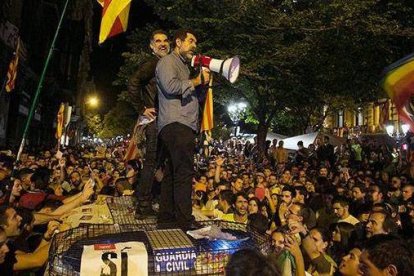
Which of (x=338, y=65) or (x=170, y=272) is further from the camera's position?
(x=338, y=65)

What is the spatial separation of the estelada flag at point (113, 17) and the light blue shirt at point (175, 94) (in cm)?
314

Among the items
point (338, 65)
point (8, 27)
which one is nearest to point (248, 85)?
point (338, 65)

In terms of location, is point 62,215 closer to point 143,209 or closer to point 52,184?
point 143,209

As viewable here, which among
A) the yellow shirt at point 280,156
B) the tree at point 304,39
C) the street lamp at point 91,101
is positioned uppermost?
the street lamp at point 91,101

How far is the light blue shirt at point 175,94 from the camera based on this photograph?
446cm

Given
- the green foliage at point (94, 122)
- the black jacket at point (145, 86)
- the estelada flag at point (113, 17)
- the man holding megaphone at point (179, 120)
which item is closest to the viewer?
the man holding megaphone at point (179, 120)

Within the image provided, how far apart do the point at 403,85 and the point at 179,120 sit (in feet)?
12.4

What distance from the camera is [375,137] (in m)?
27.5

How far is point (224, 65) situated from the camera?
13.7 feet

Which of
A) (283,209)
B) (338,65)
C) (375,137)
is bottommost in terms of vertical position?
(283,209)

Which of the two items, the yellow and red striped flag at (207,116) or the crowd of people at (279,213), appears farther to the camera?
the yellow and red striped flag at (207,116)

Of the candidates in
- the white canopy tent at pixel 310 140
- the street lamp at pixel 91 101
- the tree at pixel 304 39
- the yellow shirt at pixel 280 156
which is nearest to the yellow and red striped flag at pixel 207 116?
the tree at pixel 304 39

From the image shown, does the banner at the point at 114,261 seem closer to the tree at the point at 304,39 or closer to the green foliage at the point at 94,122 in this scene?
the tree at the point at 304,39

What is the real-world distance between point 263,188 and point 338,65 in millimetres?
7500
